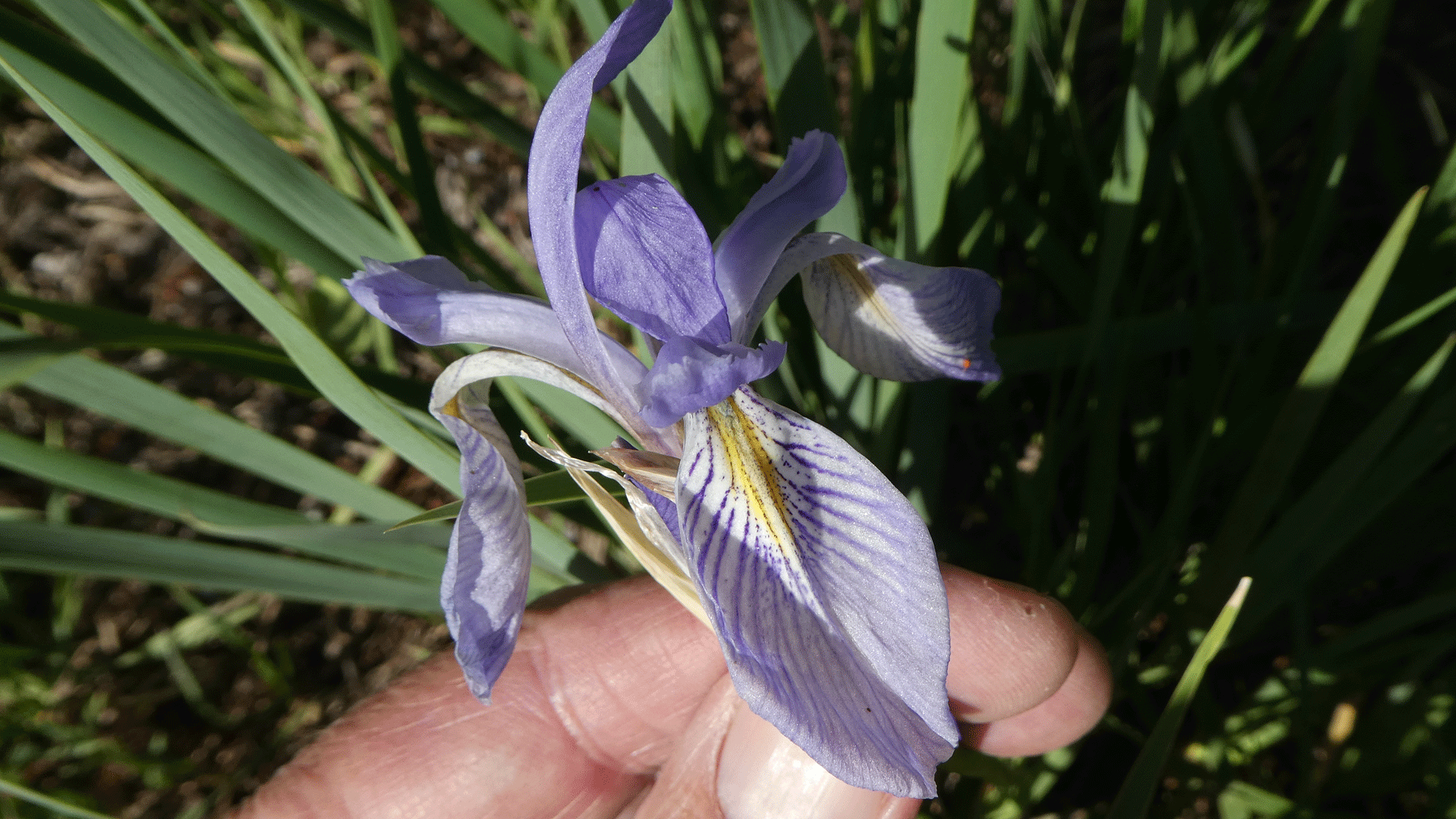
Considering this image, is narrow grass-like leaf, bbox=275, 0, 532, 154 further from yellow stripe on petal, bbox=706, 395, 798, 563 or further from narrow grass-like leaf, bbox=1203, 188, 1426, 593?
narrow grass-like leaf, bbox=1203, 188, 1426, 593

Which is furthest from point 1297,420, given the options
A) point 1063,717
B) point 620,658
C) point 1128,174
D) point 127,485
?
point 127,485

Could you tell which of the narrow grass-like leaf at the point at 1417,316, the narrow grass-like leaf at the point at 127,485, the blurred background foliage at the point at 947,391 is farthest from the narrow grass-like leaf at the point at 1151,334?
the narrow grass-like leaf at the point at 127,485

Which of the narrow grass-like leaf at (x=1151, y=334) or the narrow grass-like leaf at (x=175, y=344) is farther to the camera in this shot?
the narrow grass-like leaf at (x=1151, y=334)

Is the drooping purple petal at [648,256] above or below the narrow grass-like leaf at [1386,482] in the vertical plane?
above

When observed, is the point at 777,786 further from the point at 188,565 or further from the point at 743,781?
the point at 188,565

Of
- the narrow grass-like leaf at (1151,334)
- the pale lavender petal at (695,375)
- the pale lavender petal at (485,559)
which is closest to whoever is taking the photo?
the pale lavender petal at (695,375)

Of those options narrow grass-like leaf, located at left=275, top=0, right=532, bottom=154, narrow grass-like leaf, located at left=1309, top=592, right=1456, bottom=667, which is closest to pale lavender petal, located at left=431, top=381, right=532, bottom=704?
narrow grass-like leaf, located at left=275, top=0, right=532, bottom=154

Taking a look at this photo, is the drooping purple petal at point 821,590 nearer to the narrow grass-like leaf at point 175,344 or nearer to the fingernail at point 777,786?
the fingernail at point 777,786
